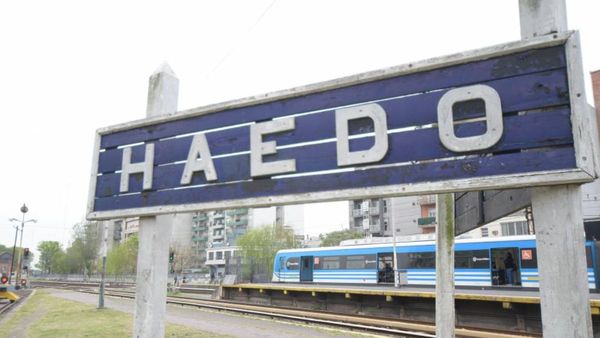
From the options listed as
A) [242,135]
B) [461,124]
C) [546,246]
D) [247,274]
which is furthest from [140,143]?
[247,274]

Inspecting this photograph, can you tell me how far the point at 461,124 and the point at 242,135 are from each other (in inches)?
66.9

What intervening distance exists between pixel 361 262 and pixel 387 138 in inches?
907

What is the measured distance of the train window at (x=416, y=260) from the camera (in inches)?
875

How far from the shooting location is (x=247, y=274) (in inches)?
1412

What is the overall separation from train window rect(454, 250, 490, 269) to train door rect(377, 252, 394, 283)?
4.25 m

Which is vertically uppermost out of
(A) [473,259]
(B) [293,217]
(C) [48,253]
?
(B) [293,217]

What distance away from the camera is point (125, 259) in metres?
Result: 82.6

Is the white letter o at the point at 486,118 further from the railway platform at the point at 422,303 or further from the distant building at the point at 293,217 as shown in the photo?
the distant building at the point at 293,217

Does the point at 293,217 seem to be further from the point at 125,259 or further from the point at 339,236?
the point at 125,259

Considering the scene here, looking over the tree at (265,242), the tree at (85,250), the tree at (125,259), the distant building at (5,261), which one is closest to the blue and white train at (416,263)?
the distant building at (5,261)

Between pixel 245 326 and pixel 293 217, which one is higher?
pixel 293 217

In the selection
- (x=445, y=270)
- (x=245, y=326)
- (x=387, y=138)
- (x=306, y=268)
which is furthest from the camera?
(x=306, y=268)

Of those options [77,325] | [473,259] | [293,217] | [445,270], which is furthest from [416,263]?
[293,217]

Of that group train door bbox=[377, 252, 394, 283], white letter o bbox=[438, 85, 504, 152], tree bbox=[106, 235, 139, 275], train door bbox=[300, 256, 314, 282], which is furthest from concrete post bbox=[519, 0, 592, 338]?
tree bbox=[106, 235, 139, 275]
